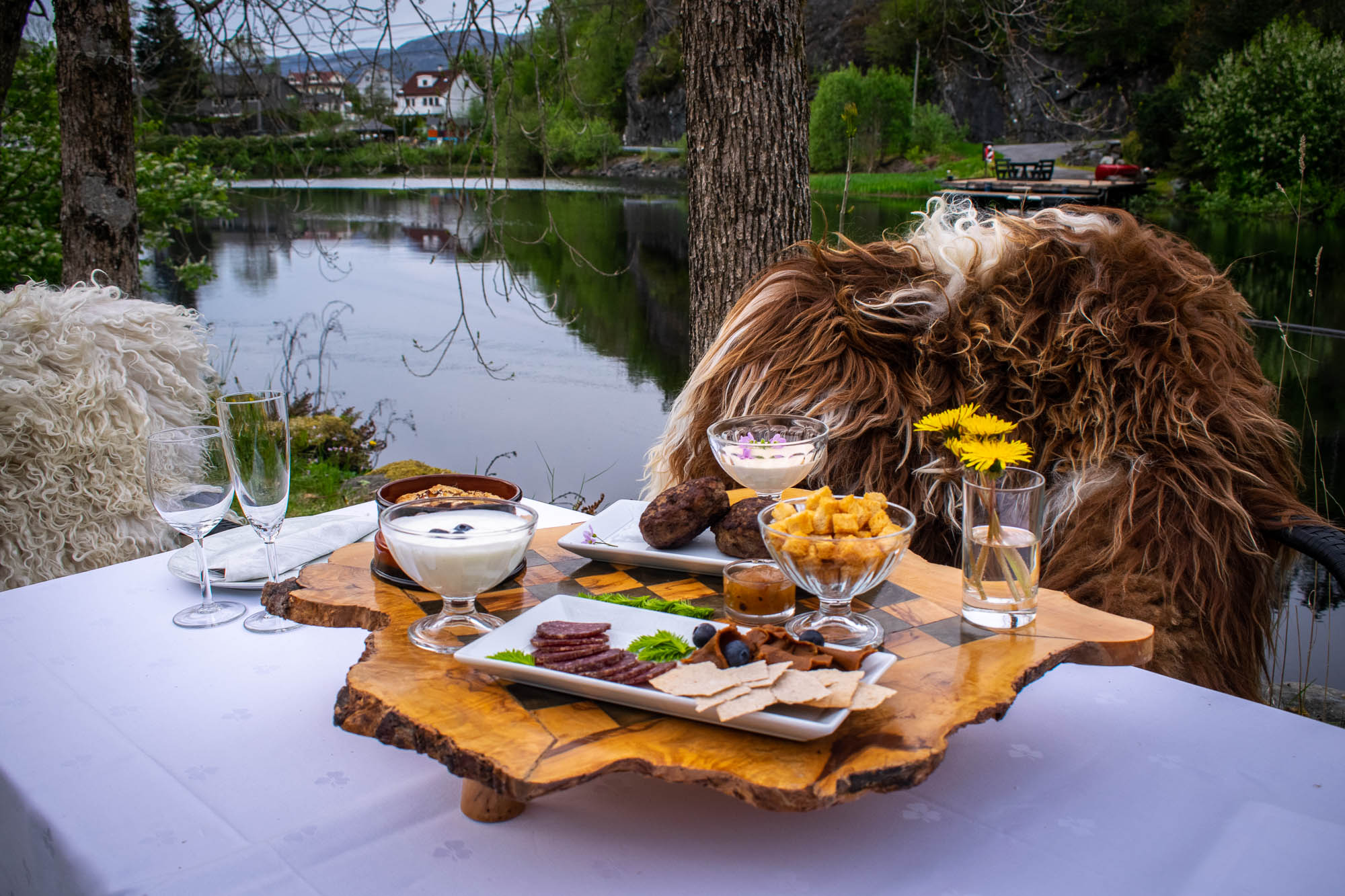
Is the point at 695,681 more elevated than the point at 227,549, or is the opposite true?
the point at 695,681

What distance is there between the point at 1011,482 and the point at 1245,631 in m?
0.78

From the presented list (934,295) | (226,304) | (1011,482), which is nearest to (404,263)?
(226,304)

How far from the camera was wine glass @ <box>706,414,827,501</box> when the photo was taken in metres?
1.36

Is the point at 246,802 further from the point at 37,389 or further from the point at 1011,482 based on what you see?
the point at 37,389

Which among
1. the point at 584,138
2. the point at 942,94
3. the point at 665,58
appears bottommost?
the point at 584,138

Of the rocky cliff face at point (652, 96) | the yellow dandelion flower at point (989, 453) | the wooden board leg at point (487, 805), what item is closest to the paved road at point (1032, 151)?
the rocky cliff face at point (652, 96)

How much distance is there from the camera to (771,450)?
1.35 m

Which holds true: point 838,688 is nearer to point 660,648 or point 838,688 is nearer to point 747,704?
point 747,704

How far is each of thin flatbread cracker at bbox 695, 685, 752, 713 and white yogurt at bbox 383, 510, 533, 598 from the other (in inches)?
12.1

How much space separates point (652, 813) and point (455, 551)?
0.34 metres

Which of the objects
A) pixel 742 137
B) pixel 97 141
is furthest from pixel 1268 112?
pixel 97 141

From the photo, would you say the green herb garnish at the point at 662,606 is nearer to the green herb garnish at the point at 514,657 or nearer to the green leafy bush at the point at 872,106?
the green herb garnish at the point at 514,657

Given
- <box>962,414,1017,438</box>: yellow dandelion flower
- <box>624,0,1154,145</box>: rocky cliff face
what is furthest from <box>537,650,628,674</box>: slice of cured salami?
<box>624,0,1154,145</box>: rocky cliff face

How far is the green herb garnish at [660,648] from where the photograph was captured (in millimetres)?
942
